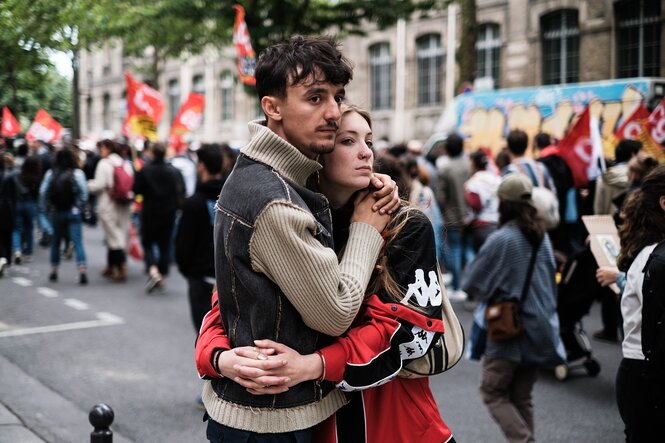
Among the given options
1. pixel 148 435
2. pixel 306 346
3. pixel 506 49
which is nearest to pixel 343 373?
pixel 306 346

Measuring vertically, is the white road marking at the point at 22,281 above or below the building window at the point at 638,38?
below

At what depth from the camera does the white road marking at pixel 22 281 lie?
10910 mm

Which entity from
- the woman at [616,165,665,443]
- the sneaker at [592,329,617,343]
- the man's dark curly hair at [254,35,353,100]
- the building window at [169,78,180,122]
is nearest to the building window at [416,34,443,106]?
the building window at [169,78,180,122]

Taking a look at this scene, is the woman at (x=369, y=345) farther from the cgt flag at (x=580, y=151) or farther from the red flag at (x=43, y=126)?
the cgt flag at (x=580, y=151)

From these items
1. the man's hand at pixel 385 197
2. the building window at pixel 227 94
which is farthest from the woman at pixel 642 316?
the building window at pixel 227 94

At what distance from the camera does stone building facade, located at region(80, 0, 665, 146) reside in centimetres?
1934

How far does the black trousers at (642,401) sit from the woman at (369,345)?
1.32 metres

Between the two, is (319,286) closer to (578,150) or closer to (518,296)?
(518,296)

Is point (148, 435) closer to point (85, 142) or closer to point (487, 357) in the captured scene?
point (487, 357)

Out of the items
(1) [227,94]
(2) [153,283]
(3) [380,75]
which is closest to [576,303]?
(2) [153,283]

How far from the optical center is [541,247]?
4.72m

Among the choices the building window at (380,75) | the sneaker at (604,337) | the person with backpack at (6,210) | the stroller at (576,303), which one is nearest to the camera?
the stroller at (576,303)

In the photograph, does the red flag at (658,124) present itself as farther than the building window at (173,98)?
No

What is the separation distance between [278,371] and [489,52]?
22237mm
